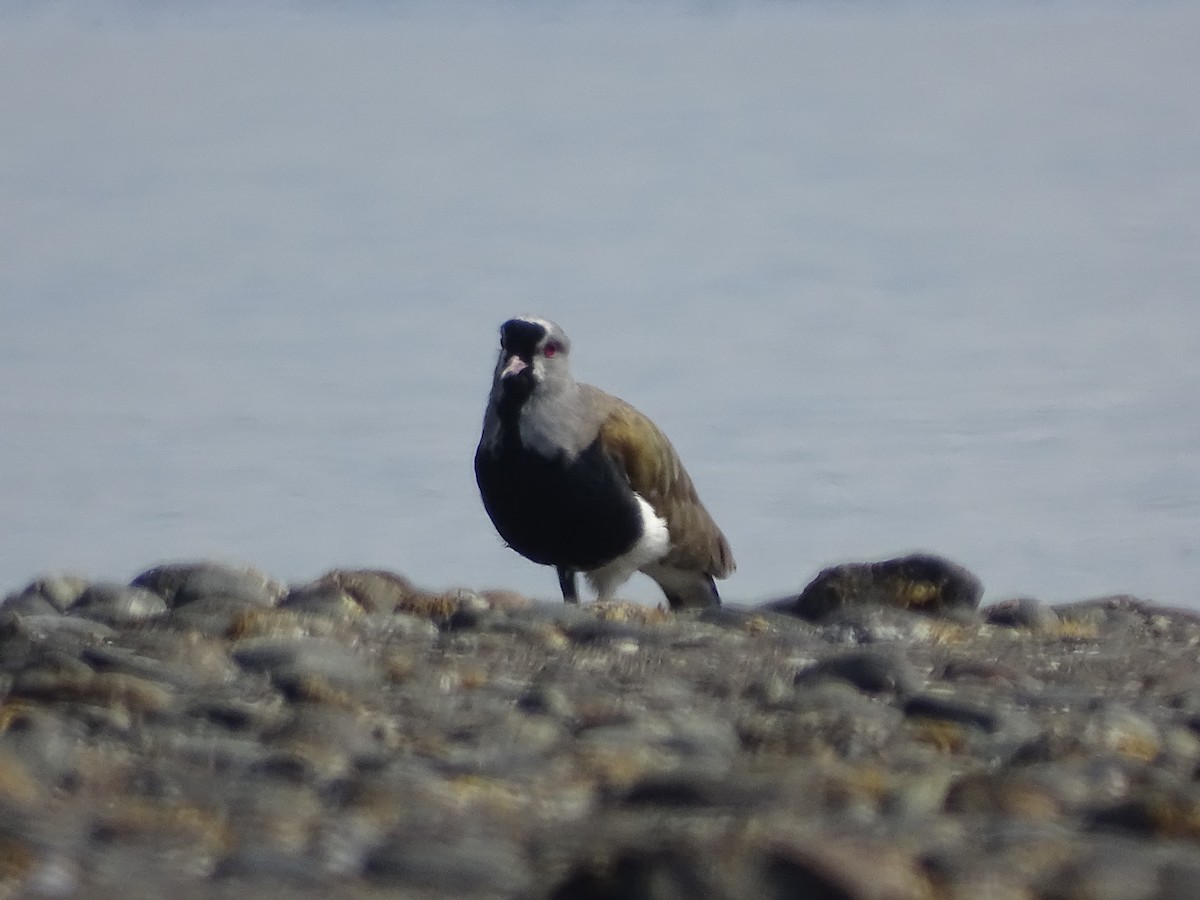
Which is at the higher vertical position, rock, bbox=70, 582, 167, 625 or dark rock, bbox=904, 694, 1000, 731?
dark rock, bbox=904, 694, 1000, 731

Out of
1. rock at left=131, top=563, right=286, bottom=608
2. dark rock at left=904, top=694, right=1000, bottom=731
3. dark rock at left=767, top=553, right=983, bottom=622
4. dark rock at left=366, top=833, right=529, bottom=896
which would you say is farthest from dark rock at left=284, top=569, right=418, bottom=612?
dark rock at left=366, top=833, right=529, bottom=896

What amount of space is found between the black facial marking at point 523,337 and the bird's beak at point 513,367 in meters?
0.03

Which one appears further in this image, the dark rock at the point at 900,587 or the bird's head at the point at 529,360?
the bird's head at the point at 529,360

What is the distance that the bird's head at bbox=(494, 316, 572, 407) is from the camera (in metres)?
8.67

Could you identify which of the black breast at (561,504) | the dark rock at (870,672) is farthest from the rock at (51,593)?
the dark rock at (870,672)

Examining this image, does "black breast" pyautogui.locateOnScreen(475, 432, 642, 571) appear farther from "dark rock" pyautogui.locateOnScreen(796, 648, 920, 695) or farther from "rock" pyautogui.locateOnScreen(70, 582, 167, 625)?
"dark rock" pyautogui.locateOnScreen(796, 648, 920, 695)

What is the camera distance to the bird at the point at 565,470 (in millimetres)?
8680

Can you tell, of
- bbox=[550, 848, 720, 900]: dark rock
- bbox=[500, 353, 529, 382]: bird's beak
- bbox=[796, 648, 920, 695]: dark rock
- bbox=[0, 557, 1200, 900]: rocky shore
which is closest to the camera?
bbox=[550, 848, 720, 900]: dark rock

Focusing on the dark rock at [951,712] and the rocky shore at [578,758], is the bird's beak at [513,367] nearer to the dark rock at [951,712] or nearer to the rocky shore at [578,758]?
the rocky shore at [578,758]

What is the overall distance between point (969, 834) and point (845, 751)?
0.76 metres

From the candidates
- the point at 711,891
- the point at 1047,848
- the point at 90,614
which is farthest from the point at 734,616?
the point at 711,891

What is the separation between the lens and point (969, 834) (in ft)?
11.5

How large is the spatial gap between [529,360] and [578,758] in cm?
470

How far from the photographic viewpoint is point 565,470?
8.69 m
